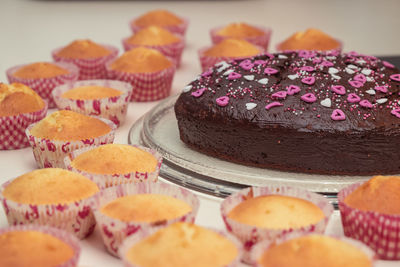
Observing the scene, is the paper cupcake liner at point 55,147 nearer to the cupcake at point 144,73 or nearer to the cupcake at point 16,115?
the cupcake at point 16,115

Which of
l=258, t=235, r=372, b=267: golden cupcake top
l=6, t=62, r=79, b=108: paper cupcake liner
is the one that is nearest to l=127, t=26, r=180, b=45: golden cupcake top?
l=6, t=62, r=79, b=108: paper cupcake liner

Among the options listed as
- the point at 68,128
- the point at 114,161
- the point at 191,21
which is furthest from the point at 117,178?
the point at 191,21

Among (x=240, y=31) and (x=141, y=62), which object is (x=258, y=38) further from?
(x=141, y=62)

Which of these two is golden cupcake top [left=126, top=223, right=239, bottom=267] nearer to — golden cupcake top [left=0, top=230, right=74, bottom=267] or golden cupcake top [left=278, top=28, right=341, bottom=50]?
golden cupcake top [left=0, top=230, right=74, bottom=267]

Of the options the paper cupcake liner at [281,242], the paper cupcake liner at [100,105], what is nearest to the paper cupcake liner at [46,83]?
the paper cupcake liner at [100,105]

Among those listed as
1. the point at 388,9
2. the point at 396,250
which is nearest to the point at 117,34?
the point at 388,9

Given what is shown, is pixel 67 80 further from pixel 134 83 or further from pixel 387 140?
pixel 387 140
